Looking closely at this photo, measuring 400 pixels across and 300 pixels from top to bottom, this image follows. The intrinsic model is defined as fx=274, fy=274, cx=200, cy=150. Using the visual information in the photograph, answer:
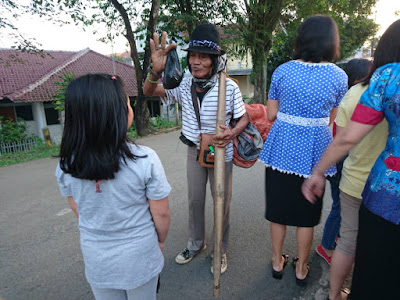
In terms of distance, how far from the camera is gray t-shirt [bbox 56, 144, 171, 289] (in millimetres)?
1229

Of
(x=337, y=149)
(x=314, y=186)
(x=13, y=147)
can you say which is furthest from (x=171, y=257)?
(x=13, y=147)

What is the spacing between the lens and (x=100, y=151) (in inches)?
46.7

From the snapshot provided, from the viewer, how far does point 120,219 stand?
4.14 ft

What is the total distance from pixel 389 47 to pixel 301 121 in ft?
2.22

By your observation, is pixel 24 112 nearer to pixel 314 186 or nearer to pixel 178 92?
pixel 178 92

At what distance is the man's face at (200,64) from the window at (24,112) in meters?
17.7

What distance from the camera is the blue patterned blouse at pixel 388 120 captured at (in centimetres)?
113

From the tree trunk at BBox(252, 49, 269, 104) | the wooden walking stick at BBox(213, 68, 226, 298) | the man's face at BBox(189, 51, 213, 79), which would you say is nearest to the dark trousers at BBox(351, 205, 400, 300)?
the wooden walking stick at BBox(213, 68, 226, 298)

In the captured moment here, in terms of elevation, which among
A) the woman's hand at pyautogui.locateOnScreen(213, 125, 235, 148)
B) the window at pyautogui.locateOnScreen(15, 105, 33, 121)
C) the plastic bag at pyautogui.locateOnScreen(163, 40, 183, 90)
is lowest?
the window at pyautogui.locateOnScreen(15, 105, 33, 121)

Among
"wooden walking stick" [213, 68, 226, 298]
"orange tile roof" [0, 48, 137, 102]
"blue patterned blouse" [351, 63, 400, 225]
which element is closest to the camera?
"blue patterned blouse" [351, 63, 400, 225]

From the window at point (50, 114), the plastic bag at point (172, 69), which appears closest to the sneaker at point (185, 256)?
the plastic bag at point (172, 69)

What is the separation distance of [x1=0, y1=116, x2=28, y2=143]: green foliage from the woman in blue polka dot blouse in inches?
611

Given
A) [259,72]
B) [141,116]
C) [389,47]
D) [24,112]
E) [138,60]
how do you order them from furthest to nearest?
[24,112], [259,72], [141,116], [138,60], [389,47]

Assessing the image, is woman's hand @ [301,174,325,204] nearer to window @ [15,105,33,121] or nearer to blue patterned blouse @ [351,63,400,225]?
blue patterned blouse @ [351,63,400,225]
